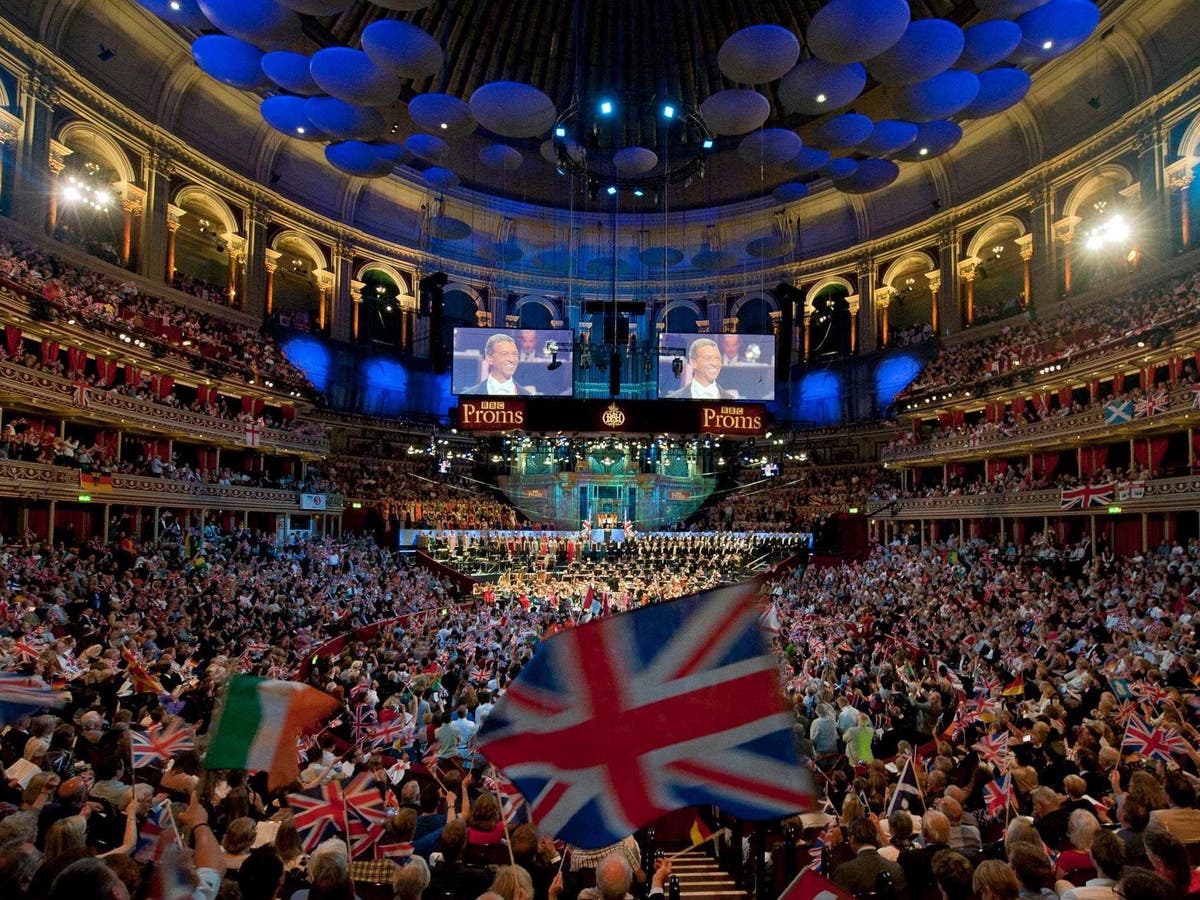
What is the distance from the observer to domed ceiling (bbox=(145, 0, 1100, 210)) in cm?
1988

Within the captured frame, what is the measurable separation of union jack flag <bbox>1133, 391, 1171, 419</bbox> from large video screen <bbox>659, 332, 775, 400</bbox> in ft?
54.0

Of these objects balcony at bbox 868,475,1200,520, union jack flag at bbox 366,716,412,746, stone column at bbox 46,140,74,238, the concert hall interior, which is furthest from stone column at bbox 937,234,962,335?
stone column at bbox 46,140,74,238

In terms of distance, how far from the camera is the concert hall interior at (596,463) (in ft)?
15.7

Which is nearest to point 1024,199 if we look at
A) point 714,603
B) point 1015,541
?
point 1015,541

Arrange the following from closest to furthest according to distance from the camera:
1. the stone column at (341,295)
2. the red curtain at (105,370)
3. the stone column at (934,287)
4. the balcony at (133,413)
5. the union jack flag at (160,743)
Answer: the union jack flag at (160,743) < the balcony at (133,413) < the red curtain at (105,370) < the stone column at (934,287) < the stone column at (341,295)

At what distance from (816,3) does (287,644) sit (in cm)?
3065

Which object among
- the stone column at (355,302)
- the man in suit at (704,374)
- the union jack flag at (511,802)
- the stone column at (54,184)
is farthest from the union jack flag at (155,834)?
the stone column at (355,302)

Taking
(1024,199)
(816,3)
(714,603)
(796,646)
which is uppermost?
(816,3)

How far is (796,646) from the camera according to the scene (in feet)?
58.3

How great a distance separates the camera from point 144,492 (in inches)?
1097

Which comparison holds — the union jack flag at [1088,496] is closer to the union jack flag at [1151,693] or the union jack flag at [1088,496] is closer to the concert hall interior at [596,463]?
the concert hall interior at [596,463]

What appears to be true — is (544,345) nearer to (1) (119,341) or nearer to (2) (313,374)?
(2) (313,374)

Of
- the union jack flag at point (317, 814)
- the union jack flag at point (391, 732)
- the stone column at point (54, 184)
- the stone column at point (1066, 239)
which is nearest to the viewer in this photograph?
the union jack flag at point (317, 814)

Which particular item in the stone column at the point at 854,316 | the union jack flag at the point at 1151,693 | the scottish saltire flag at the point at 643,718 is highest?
the stone column at the point at 854,316
